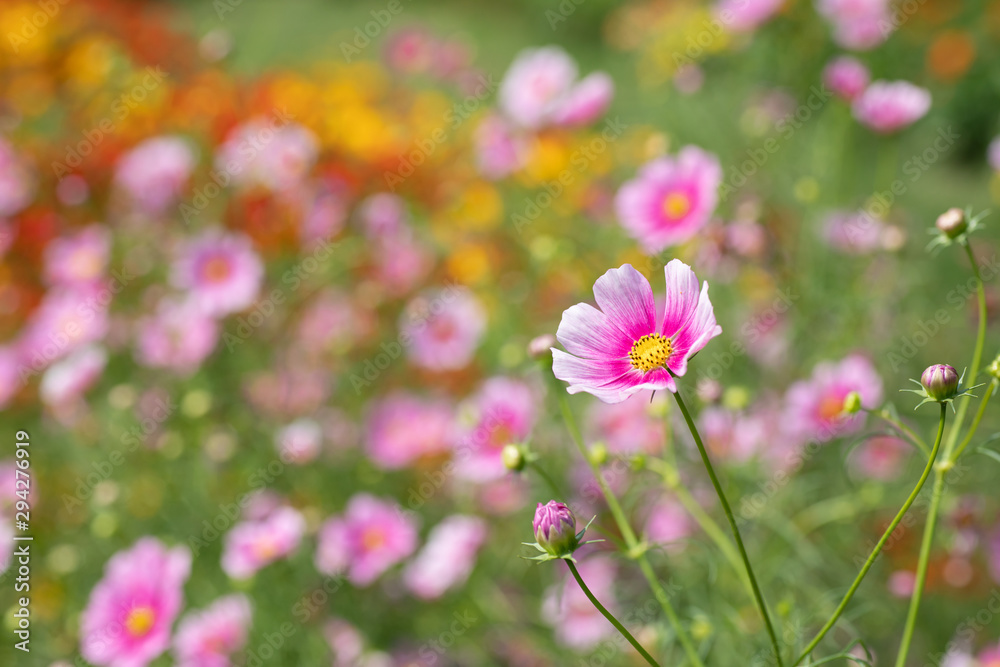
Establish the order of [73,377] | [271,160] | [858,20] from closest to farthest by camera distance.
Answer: [858,20] < [73,377] < [271,160]

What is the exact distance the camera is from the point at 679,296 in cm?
80

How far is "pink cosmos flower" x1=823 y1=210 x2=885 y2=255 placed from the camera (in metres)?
1.62

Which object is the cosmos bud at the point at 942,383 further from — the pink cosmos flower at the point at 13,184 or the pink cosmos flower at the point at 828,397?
the pink cosmos flower at the point at 13,184

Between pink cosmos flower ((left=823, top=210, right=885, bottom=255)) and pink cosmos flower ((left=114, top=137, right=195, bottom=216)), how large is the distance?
1725 millimetres

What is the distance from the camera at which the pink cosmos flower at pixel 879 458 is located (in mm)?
1693

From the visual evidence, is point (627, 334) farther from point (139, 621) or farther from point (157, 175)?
point (157, 175)

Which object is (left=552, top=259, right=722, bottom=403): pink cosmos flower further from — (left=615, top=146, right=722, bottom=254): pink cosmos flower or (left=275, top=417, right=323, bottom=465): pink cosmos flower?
(left=275, top=417, right=323, bottom=465): pink cosmos flower

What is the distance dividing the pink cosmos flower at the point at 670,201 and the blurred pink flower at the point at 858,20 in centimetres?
58

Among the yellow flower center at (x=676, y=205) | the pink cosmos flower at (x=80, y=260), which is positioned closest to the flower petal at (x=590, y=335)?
the yellow flower center at (x=676, y=205)

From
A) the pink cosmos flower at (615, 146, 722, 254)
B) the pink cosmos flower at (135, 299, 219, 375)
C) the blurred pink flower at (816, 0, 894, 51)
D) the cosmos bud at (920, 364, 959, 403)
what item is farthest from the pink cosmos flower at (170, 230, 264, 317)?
the cosmos bud at (920, 364, 959, 403)

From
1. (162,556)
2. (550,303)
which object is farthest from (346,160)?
(162,556)

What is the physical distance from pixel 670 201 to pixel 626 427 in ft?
1.66

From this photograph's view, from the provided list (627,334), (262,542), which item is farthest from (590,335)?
(262,542)

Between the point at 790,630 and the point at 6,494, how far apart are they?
Answer: 1877 mm
